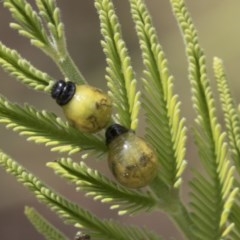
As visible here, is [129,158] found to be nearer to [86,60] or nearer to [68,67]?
[68,67]

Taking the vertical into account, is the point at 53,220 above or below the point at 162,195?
below

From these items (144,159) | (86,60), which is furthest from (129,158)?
(86,60)

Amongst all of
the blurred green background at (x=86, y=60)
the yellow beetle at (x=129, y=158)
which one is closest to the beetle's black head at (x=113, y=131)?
the yellow beetle at (x=129, y=158)

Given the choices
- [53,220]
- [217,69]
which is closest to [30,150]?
[53,220]

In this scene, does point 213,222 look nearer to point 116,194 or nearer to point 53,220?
point 116,194

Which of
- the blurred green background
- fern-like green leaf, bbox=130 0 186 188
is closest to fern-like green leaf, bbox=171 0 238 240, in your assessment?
fern-like green leaf, bbox=130 0 186 188

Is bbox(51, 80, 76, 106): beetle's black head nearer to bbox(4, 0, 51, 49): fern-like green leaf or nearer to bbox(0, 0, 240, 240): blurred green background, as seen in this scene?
bbox(4, 0, 51, 49): fern-like green leaf
